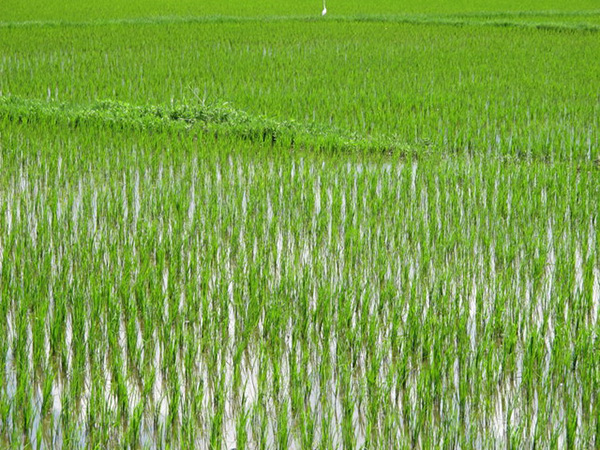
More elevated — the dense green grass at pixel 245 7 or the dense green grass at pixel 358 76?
the dense green grass at pixel 245 7

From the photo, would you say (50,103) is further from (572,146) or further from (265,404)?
(265,404)

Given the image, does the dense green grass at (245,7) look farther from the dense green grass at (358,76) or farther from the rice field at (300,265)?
the rice field at (300,265)

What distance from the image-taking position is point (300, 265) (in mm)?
3971

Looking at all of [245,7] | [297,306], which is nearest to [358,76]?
[297,306]

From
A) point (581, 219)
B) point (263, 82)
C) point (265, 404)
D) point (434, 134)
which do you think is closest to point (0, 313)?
point (265, 404)

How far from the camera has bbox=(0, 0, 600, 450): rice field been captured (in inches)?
102

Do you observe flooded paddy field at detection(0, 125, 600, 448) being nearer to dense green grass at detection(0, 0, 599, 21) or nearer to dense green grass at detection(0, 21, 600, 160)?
dense green grass at detection(0, 21, 600, 160)

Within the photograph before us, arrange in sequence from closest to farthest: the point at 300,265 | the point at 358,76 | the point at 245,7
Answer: the point at 300,265 → the point at 358,76 → the point at 245,7

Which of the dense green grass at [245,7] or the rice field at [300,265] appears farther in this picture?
the dense green grass at [245,7]

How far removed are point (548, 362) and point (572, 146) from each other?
396cm

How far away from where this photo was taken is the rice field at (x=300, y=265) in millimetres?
2578

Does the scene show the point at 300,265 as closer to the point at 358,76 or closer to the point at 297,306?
the point at 297,306

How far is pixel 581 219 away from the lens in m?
4.68

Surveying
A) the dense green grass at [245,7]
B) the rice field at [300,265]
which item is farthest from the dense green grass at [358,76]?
the dense green grass at [245,7]
